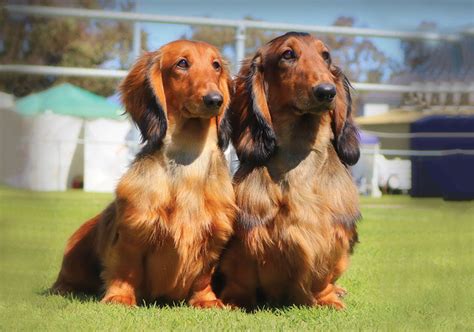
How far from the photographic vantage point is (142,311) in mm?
3021

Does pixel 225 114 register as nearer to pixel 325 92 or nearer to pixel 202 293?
pixel 325 92

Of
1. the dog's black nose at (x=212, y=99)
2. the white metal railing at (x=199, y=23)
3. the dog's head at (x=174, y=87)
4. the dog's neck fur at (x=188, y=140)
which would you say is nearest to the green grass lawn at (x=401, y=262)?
the white metal railing at (x=199, y=23)

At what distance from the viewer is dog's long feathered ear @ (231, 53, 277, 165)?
3.23 m

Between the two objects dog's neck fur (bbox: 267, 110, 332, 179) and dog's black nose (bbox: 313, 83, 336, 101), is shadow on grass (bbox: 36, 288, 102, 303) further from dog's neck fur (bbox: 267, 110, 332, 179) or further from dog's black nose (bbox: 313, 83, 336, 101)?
dog's black nose (bbox: 313, 83, 336, 101)

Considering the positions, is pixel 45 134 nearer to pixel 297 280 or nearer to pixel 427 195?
pixel 427 195

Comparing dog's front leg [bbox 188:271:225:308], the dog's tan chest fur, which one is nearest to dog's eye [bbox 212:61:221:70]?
the dog's tan chest fur

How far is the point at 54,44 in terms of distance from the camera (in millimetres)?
862

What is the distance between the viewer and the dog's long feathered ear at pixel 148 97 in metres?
3.30

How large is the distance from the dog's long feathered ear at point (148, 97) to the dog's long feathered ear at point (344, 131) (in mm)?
986

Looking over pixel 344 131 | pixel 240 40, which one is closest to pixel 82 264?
pixel 344 131

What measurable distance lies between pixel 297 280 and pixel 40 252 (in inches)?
96.8

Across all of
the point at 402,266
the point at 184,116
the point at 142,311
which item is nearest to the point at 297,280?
the point at 142,311

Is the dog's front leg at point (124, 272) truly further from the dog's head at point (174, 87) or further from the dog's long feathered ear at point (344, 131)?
the dog's long feathered ear at point (344, 131)

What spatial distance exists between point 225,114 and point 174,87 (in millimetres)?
341
